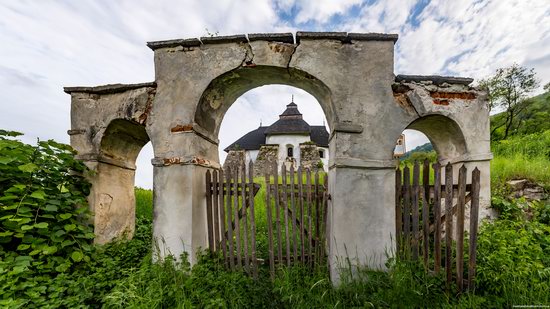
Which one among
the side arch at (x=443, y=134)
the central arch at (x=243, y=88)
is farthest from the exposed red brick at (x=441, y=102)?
the central arch at (x=243, y=88)

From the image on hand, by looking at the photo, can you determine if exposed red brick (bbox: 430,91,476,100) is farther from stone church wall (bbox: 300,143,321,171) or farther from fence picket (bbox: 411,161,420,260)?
stone church wall (bbox: 300,143,321,171)

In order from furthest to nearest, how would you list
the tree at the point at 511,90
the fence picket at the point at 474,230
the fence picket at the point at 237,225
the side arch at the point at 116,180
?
the tree at the point at 511,90 → the side arch at the point at 116,180 → the fence picket at the point at 237,225 → the fence picket at the point at 474,230

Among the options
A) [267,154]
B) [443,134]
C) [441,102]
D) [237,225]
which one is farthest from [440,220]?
[267,154]

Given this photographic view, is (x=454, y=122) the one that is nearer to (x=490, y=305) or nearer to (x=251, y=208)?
(x=490, y=305)

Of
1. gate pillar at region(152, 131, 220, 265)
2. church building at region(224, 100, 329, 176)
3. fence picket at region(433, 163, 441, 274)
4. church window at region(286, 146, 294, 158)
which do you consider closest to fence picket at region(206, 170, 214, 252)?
gate pillar at region(152, 131, 220, 265)

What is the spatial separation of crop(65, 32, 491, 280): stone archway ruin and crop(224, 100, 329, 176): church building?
50.1ft

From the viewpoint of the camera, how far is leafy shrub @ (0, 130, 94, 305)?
2781mm

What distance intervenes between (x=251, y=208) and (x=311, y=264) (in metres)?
1.30

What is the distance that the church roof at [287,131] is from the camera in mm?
22219

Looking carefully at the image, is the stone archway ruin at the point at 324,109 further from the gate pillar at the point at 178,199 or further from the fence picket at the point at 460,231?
the fence picket at the point at 460,231

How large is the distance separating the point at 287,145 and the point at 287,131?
1349 mm

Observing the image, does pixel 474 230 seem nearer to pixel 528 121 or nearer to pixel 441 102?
pixel 441 102

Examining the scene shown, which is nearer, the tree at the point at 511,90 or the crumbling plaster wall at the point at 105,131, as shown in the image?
the crumbling plaster wall at the point at 105,131

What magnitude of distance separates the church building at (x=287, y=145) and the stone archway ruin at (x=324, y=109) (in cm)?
1528
